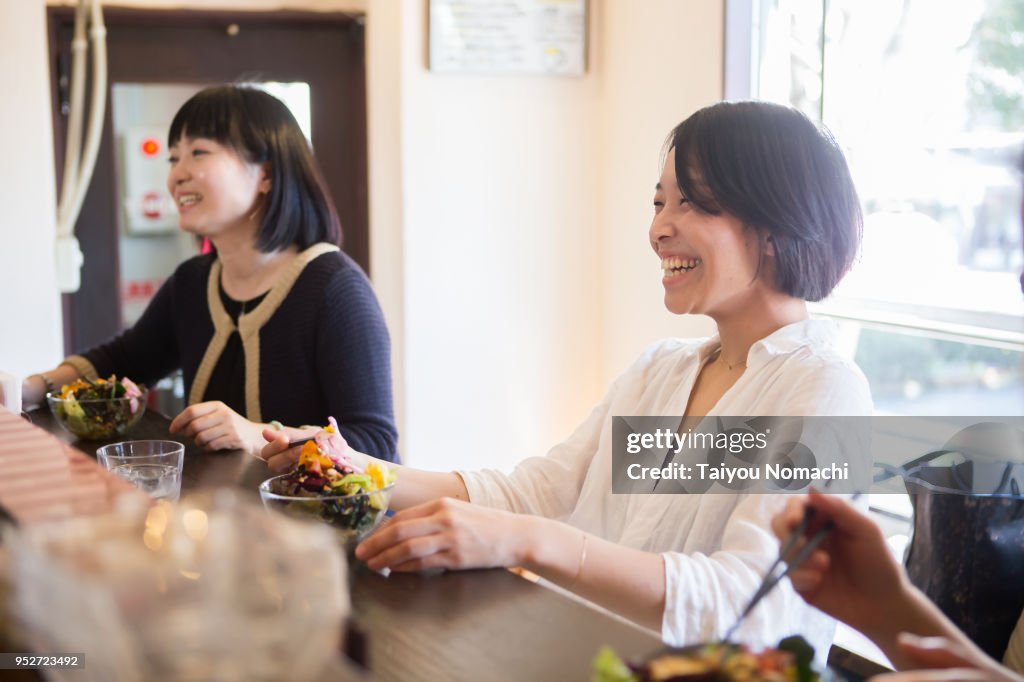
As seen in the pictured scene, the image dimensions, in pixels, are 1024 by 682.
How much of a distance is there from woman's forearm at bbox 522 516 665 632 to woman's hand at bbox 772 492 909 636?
244 millimetres

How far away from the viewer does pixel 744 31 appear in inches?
118

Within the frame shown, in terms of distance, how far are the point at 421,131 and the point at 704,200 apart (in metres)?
2.04

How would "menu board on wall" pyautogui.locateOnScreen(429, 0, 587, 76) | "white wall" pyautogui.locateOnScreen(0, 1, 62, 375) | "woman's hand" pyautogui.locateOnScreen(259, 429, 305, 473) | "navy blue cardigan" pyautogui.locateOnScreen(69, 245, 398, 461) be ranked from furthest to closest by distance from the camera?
"menu board on wall" pyautogui.locateOnScreen(429, 0, 587, 76), "white wall" pyautogui.locateOnScreen(0, 1, 62, 375), "navy blue cardigan" pyautogui.locateOnScreen(69, 245, 398, 461), "woman's hand" pyautogui.locateOnScreen(259, 429, 305, 473)

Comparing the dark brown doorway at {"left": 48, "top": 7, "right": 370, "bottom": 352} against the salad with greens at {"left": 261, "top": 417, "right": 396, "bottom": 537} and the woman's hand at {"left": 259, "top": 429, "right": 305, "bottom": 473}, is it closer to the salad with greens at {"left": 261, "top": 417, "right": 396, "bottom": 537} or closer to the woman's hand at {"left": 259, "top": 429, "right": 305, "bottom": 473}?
the woman's hand at {"left": 259, "top": 429, "right": 305, "bottom": 473}

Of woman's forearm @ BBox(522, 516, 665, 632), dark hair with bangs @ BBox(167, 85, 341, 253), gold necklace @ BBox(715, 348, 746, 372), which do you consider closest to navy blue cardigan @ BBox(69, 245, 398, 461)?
dark hair with bangs @ BBox(167, 85, 341, 253)

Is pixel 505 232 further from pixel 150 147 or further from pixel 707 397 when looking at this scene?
pixel 707 397

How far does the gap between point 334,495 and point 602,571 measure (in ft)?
1.07

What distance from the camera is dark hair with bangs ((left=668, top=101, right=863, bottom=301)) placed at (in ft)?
5.07

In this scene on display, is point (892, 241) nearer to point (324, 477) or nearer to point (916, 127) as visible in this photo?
point (916, 127)

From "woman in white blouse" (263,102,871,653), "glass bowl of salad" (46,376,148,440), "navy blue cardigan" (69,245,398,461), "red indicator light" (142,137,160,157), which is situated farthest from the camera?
"red indicator light" (142,137,160,157)

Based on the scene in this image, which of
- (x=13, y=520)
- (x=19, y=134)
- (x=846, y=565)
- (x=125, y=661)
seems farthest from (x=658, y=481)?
(x=19, y=134)

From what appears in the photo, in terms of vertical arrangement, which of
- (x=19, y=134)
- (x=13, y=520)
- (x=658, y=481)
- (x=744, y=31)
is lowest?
(x=658, y=481)

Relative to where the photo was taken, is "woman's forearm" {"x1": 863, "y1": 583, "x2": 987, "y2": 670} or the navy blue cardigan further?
the navy blue cardigan

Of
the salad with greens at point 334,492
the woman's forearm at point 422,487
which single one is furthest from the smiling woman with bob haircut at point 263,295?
the salad with greens at point 334,492
